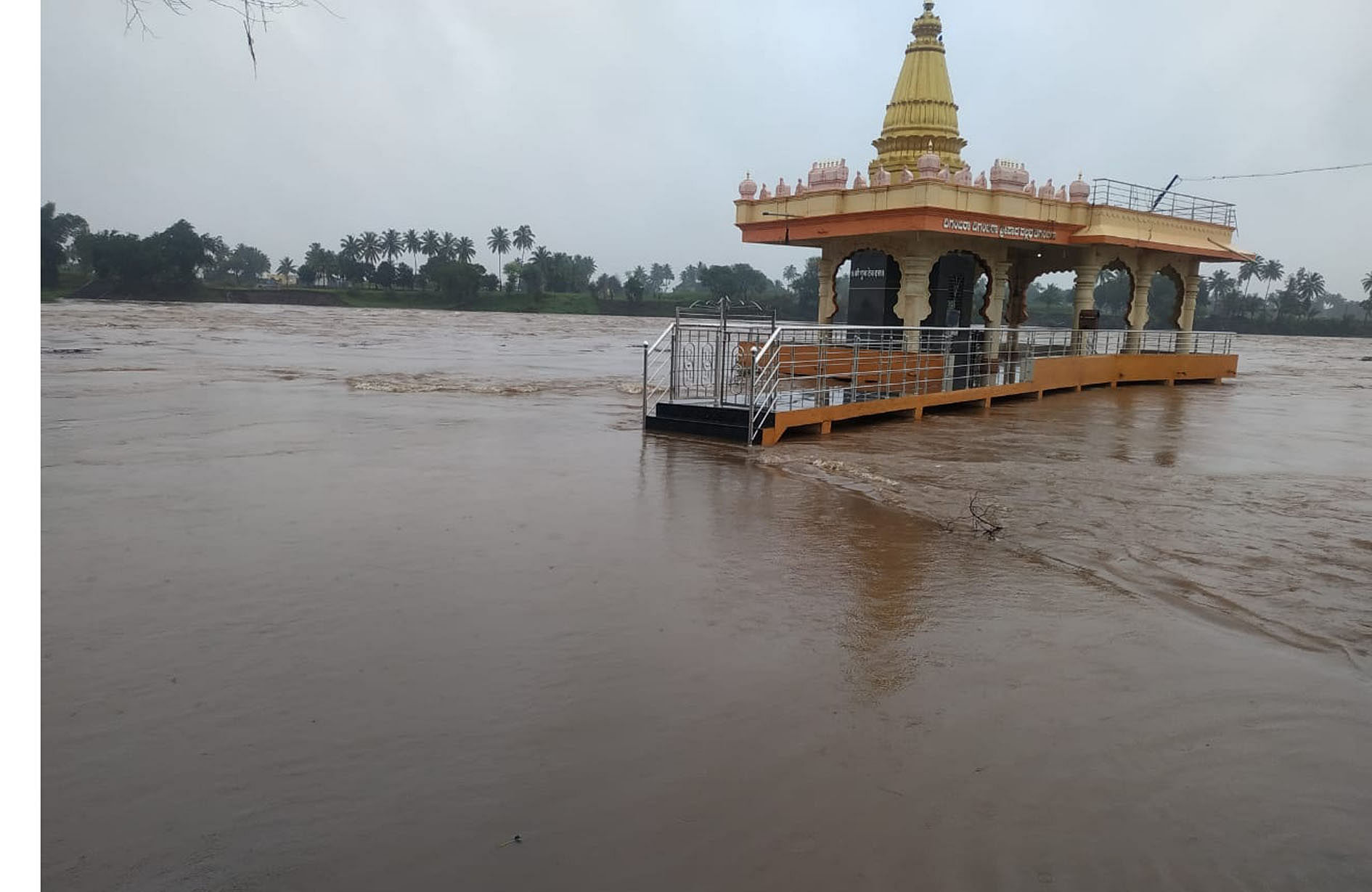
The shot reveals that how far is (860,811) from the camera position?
315 centimetres

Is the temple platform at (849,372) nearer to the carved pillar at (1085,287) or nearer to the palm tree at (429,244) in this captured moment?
the carved pillar at (1085,287)

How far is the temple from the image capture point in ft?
54.3

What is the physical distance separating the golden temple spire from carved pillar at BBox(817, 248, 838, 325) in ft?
8.73

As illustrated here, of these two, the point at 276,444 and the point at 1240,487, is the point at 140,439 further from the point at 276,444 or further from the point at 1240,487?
the point at 1240,487

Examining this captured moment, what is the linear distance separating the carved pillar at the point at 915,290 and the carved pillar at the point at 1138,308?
8.03m

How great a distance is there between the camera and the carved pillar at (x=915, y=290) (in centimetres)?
1861

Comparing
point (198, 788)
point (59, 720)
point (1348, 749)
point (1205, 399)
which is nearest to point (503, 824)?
point (198, 788)

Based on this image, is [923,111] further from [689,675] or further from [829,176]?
[689,675]

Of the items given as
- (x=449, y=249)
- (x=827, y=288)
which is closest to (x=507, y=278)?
(x=449, y=249)

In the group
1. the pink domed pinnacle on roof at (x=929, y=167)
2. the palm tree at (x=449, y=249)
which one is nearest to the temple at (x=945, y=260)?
the pink domed pinnacle on roof at (x=929, y=167)

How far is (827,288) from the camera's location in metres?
22.5

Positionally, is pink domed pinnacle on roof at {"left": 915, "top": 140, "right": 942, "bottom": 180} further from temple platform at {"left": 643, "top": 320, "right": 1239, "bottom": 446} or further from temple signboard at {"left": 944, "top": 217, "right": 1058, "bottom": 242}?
temple platform at {"left": 643, "top": 320, "right": 1239, "bottom": 446}

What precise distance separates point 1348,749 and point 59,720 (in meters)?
5.24

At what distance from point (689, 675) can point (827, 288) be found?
19.3 m
